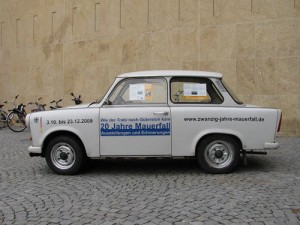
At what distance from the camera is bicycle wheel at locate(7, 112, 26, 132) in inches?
600

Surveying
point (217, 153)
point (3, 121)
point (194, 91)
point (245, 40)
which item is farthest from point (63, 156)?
point (3, 121)

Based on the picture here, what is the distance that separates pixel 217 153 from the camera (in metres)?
6.81

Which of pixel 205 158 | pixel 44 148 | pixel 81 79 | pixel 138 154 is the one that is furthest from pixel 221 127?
pixel 81 79

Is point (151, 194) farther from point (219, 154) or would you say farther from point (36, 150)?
point (36, 150)

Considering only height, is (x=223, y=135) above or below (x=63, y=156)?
above

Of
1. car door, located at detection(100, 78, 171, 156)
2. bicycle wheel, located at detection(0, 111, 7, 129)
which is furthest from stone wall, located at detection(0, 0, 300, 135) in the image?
car door, located at detection(100, 78, 171, 156)

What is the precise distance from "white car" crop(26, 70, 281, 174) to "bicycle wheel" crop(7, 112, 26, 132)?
8.48m

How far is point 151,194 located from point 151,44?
8546 millimetres

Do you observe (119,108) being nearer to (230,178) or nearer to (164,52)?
(230,178)

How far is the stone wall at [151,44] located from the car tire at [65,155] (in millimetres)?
6714

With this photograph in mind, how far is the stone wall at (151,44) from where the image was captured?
1177 centimetres

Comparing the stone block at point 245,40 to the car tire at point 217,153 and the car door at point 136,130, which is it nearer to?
the car tire at point 217,153

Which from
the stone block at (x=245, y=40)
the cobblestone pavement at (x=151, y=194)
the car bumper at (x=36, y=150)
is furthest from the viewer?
the stone block at (x=245, y=40)

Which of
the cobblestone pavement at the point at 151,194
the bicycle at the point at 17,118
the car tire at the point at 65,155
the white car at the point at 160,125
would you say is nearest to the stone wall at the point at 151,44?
the bicycle at the point at 17,118
